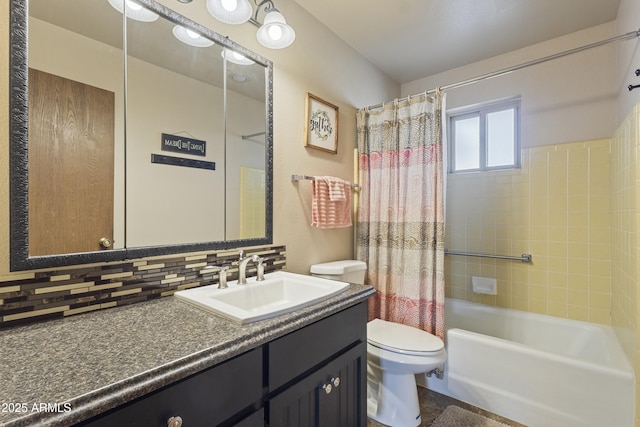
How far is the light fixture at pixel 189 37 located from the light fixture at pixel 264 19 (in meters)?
0.13

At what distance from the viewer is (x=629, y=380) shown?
1.42 m

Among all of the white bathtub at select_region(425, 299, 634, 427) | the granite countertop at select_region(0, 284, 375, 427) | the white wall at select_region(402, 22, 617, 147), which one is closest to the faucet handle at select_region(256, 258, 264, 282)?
the granite countertop at select_region(0, 284, 375, 427)

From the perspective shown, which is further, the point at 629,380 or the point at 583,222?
the point at 583,222

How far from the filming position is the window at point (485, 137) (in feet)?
7.99

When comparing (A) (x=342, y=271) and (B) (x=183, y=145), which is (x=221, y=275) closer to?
(B) (x=183, y=145)

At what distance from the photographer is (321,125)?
1.98m

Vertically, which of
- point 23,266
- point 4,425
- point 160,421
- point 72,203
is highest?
point 72,203

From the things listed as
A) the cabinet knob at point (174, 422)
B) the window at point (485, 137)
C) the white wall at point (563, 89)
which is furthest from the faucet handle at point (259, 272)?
the white wall at point (563, 89)

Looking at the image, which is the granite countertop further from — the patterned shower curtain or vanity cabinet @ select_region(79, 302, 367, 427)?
the patterned shower curtain

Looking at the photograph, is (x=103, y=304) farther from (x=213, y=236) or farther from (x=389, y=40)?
(x=389, y=40)

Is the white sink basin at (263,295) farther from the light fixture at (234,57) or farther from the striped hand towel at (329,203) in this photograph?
the light fixture at (234,57)

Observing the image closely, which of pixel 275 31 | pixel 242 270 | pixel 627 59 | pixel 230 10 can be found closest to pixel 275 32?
pixel 275 31

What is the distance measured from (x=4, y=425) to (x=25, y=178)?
0.75 m

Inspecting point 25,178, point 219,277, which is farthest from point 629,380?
point 25,178
